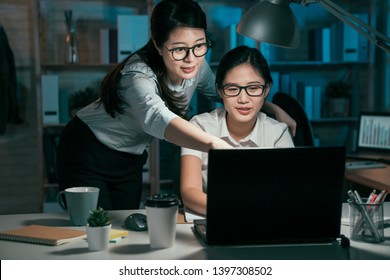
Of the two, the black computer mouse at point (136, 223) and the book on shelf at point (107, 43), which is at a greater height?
the book on shelf at point (107, 43)

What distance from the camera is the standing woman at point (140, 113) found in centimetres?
149

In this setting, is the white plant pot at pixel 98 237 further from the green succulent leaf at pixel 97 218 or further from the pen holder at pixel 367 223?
the pen holder at pixel 367 223

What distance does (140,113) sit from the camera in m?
1.55

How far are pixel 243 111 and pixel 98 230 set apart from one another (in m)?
0.72

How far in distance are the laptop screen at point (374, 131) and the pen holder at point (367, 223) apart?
1.91m

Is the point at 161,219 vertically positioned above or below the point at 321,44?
below

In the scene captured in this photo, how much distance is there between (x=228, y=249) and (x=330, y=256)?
20cm

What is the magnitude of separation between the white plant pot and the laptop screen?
2.25m

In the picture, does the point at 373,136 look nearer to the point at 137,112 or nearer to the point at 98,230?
the point at 137,112

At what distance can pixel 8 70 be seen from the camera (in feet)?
12.1

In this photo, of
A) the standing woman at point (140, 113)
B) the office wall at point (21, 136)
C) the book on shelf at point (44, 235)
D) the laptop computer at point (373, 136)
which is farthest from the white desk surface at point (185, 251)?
the office wall at point (21, 136)

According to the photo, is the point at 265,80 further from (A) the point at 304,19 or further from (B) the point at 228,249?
(A) the point at 304,19

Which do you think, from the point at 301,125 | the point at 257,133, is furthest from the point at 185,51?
the point at 301,125
